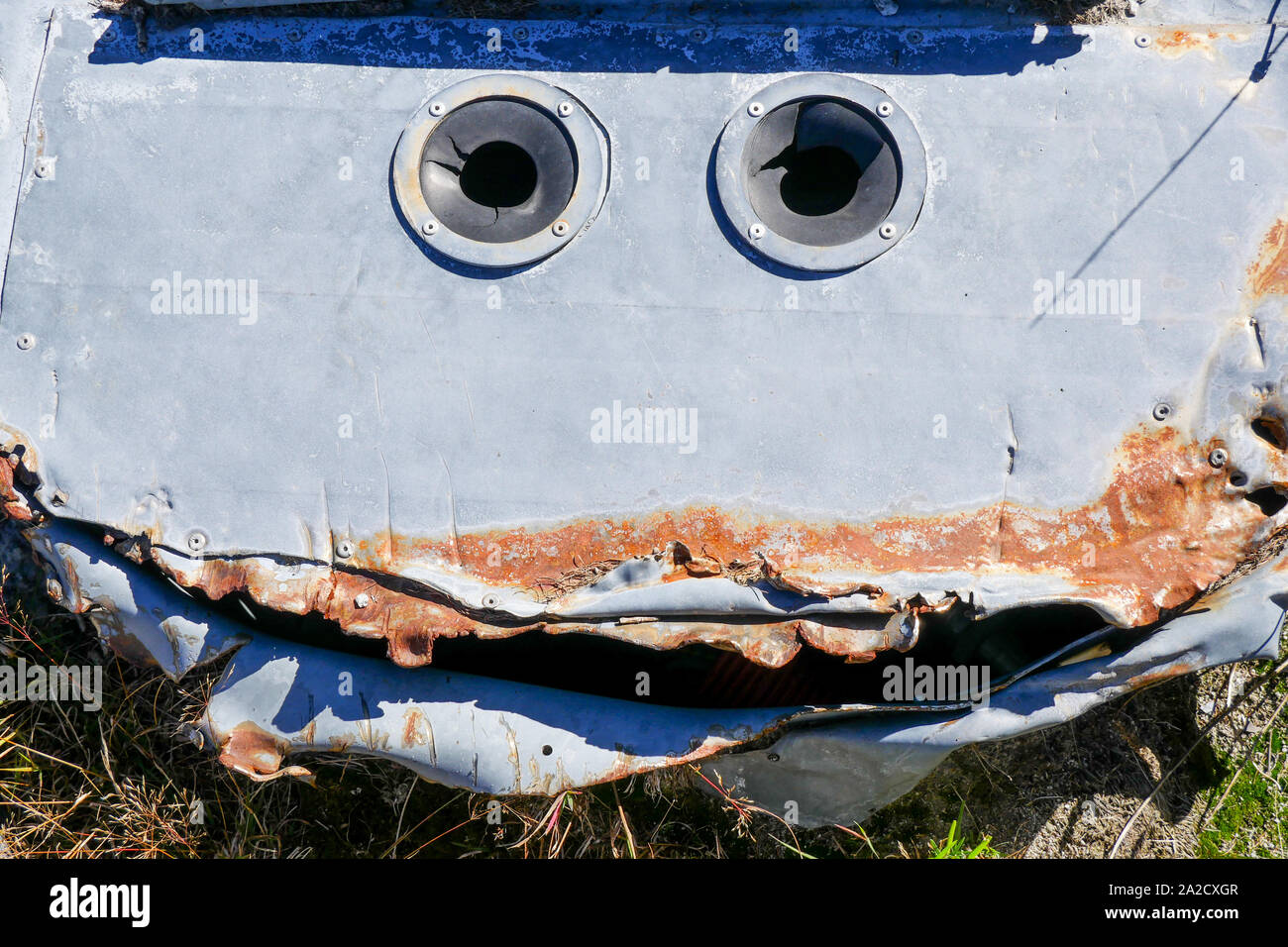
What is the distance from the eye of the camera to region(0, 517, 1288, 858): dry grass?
3557 mm

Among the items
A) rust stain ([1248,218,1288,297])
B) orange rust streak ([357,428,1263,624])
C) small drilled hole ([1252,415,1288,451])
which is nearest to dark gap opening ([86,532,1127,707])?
orange rust streak ([357,428,1263,624])

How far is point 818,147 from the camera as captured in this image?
2.90 metres

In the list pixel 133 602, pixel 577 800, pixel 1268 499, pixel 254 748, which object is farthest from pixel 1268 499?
pixel 133 602

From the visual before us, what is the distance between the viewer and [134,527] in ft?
8.79

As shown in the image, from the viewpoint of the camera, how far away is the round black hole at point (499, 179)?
3146mm

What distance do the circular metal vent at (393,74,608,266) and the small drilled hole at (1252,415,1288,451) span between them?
1638mm

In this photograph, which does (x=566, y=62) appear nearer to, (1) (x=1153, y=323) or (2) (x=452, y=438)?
(2) (x=452, y=438)

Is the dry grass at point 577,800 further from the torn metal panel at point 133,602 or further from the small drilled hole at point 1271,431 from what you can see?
the small drilled hole at point 1271,431

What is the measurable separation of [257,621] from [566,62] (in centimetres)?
158

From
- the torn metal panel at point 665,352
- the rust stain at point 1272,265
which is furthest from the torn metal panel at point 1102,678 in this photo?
the rust stain at point 1272,265

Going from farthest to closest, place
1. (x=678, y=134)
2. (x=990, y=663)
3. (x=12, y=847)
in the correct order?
Result: (x=12, y=847) → (x=990, y=663) → (x=678, y=134)

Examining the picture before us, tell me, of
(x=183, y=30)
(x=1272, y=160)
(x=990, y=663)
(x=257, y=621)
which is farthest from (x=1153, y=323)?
(x=183, y=30)

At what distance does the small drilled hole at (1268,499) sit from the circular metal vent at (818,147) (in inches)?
39.9

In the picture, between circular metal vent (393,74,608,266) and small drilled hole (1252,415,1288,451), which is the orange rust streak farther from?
circular metal vent (393,74,608,266)
